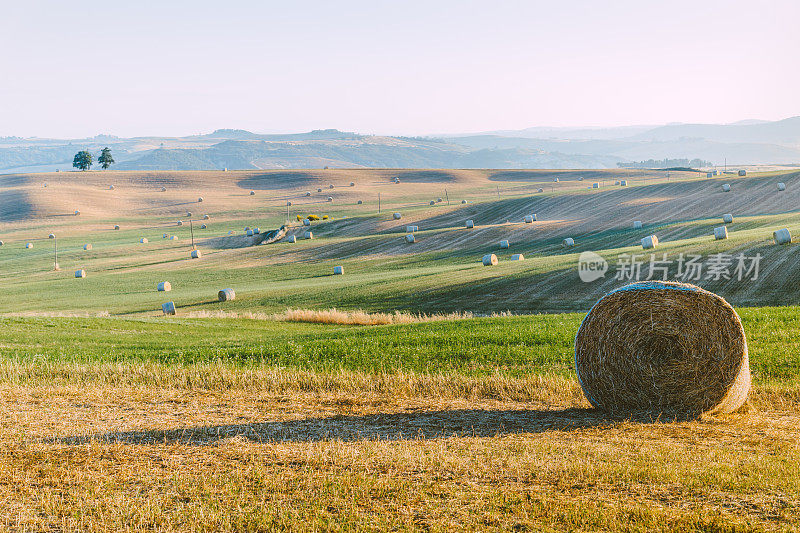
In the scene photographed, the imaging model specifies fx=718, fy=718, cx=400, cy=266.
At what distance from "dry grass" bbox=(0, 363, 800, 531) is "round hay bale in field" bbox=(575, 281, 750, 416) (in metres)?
0.52

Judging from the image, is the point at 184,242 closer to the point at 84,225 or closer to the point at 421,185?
the point at 84,225

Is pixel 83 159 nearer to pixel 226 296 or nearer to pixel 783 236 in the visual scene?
pixel 226 296

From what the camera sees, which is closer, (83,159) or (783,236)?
(783,236)

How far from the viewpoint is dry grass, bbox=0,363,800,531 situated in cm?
787

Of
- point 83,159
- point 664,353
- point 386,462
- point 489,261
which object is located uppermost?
point 83,159

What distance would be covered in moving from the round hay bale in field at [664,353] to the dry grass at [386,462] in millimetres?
519

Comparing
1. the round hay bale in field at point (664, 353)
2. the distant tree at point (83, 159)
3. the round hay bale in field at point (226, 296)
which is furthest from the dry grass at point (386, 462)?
the distant tree at point (83, 159)

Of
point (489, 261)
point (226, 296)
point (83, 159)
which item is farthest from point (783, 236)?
point (83, 159)

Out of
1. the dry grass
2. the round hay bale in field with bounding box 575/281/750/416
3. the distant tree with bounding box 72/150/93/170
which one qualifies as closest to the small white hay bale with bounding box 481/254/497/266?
the dry grass

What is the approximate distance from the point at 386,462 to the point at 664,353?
522 cm

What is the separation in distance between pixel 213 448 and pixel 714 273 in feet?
88.0

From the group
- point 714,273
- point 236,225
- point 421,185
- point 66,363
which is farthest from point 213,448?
point 421,185

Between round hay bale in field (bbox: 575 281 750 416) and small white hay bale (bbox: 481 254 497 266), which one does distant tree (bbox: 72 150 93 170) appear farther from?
round hay bale in field (bbox: 575 281 750 416)

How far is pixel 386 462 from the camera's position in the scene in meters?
9.65
